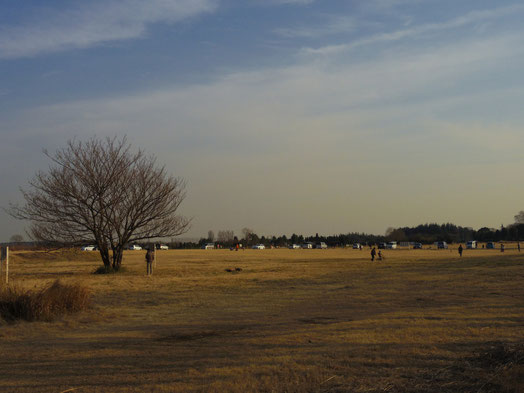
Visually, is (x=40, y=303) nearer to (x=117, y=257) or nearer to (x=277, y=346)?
(x=277, y=346)

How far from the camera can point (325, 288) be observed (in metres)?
22.2

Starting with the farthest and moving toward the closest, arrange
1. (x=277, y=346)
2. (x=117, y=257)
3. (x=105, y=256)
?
(x=117, y=257) < (x=105, y=256) < (x=277, y=346)

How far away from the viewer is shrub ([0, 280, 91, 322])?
1304 cm

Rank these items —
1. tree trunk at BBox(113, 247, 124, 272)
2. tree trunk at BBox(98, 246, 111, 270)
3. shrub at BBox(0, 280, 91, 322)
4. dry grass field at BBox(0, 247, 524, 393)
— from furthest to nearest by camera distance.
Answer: tree trunk at BBox(113, 247, 124, 272) < tree trunk at BBox(98, 246, 111, 270) < shrub at BBox(0, 280, 91, 322) < dry grass field at BBox(0, 247, 524, 393)

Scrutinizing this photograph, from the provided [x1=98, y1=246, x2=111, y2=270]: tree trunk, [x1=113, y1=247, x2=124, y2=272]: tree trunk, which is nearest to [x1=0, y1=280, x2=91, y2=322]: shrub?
[x1=98, y1=246, x2=111, y2=270]: tree trunk

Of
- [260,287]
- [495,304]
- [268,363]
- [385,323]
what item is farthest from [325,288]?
[268,363]

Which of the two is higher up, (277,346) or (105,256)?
(105,256)

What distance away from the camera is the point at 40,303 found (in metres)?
13.1

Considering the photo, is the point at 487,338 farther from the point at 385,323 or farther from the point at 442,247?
the point at 442,247

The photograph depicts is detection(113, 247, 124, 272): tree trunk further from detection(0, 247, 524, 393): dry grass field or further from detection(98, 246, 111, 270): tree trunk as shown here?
detection(0, 247, 524, 393): dry grass field

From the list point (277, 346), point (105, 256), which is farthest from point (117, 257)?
point (277, 346)

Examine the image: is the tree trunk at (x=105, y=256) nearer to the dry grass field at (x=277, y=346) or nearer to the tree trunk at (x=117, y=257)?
the tree trunk at (x=117, y=257)

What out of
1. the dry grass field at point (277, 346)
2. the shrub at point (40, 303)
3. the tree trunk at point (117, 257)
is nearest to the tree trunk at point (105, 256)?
the tree trunk at point (117, 257)

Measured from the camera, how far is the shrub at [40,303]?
42.8 feet
